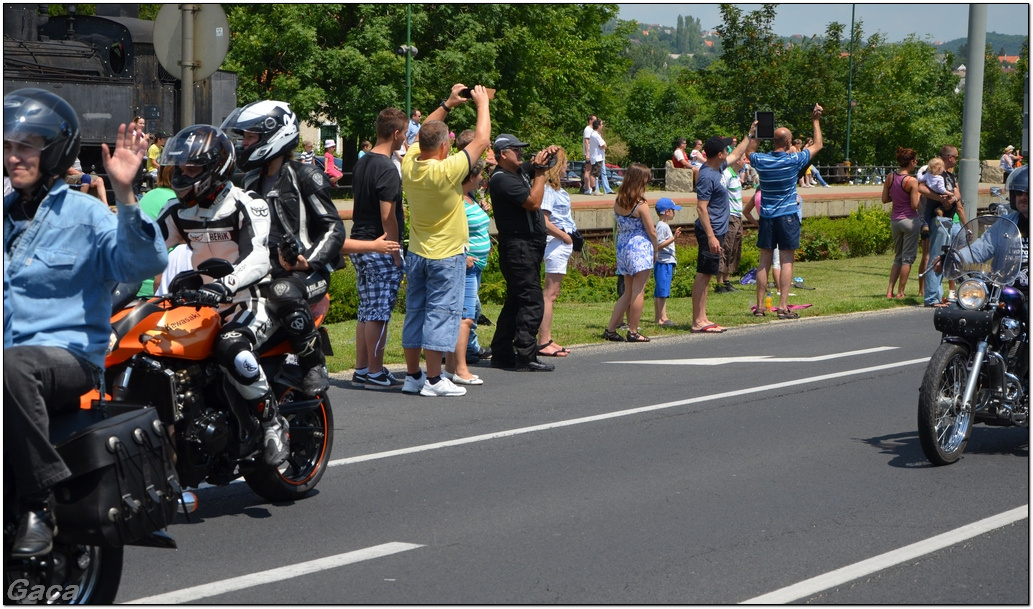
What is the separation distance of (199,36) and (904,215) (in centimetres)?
1042

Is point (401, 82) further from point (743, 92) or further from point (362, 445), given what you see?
point (362, 445)

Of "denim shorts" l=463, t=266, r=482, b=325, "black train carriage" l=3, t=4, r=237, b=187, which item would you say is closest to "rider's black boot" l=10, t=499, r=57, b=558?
"denim shorts" l=463, t=266, r=482, b=325

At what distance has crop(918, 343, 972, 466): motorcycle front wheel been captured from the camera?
289 inches

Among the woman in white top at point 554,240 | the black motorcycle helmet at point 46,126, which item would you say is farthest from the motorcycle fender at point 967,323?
the black motorcycle helmet at point 46,126

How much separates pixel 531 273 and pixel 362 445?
329cm

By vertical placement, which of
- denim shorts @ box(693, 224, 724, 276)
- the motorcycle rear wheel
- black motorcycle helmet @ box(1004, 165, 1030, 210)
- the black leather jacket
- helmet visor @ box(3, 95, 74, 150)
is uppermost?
helmet visor @ box(3, 95, 74, 150)

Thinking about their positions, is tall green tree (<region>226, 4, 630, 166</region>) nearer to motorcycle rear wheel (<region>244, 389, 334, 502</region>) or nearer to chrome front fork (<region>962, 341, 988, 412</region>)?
chrome front fork (<region>962, 341, 988, 412</region>)

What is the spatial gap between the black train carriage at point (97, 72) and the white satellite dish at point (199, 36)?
10.6 meters

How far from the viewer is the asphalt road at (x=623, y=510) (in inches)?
209

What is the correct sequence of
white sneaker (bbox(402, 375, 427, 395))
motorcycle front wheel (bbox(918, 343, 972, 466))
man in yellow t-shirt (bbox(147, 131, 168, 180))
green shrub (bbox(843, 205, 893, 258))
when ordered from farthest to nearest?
1. green shrub (bbox(843, 205, 893, 258))
2. man in yellow t-shirt (bbox(147, 131, 168, 180))
3. white sneaker (bbox(402, 375, 427, 395))
4. motorcycle front wheel (bbox(918, 343, 972, 466))

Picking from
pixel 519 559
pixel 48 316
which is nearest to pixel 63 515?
pixel 48 316

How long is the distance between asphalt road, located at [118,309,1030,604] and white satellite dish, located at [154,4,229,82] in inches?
113

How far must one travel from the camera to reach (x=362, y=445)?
8.20 metres

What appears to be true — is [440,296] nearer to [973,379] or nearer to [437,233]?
[437,233]
